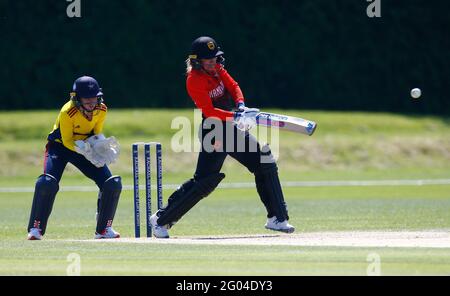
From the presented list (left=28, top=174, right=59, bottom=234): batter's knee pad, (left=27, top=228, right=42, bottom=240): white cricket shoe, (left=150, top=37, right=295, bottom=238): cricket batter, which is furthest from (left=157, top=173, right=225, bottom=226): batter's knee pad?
(left=27, top=228, right=42, bottom=240): white cricket shoe

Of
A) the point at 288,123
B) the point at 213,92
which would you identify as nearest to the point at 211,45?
the point at 213,92

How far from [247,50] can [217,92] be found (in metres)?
21.0

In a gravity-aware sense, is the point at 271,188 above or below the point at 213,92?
below

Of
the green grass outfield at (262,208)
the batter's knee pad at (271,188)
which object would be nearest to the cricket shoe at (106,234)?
the green grass outfield at (262,208)

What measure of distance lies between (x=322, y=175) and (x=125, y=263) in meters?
17.3

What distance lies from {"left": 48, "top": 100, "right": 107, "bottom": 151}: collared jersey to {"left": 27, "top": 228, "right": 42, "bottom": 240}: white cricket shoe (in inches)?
39.5

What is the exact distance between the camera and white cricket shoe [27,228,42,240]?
12.3m

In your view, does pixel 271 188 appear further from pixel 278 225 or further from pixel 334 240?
pixel 334 240

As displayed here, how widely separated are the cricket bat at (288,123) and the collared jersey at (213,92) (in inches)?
14.5

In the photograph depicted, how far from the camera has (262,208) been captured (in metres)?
17.9
